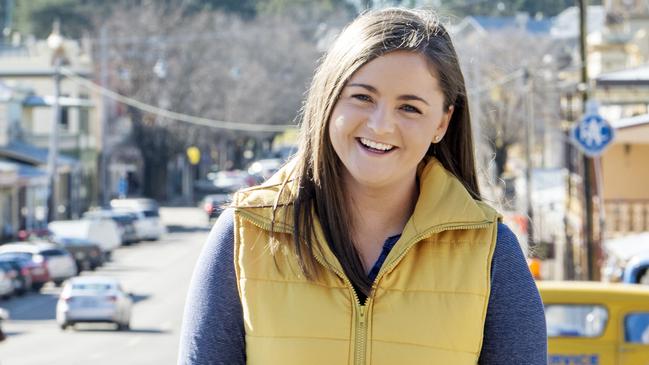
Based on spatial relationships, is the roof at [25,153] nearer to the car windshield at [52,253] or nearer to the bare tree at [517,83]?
the bare tree at [517,83]

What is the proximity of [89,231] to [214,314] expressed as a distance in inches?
2011

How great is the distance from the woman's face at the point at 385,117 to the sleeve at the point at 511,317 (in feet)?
0.99

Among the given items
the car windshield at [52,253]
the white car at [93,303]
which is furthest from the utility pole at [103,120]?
the white car at [93,303]

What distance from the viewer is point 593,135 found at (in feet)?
82.3

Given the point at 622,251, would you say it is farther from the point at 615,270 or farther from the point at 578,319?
the point at 578,319

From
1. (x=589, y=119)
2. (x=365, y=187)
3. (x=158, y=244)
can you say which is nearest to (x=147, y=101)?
(x=158, y=244)

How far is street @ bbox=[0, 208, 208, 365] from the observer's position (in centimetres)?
2788

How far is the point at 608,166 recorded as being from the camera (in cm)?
3603

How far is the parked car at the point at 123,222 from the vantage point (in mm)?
62781

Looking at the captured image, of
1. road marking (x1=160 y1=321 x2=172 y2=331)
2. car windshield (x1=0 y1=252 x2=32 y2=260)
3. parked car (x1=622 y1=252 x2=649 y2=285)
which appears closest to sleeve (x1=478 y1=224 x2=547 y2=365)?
parked car (x1=622 y1=252 x2=649 y2=285)

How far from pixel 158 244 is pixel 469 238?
63594 millimetres

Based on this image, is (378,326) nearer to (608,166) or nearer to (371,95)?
(371,95)

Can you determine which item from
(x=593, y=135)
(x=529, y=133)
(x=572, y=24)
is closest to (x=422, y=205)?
(x=593, y=135)

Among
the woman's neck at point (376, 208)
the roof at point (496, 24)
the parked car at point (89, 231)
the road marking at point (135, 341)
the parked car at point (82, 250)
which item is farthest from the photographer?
the roof at point (496, 24)
